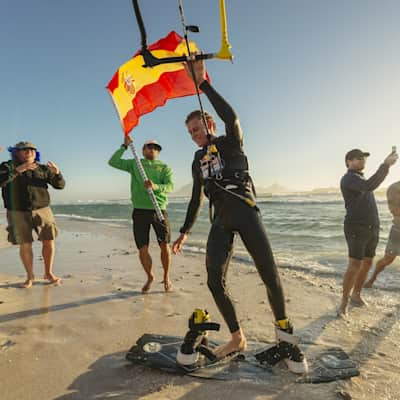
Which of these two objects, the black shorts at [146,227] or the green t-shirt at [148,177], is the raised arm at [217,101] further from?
the black shorts at [146,227]

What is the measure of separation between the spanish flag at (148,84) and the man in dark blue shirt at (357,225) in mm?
2937

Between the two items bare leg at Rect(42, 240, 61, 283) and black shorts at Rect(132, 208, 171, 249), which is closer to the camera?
black shorts at Rect(132, 208, 171, 249)

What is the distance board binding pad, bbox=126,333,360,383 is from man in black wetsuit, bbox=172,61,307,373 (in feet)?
0.40

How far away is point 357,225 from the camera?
4543 millimetres

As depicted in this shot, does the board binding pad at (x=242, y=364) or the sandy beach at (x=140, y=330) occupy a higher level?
the board binding pad at (x=242, y=364)

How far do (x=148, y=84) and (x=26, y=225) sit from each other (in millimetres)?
3527

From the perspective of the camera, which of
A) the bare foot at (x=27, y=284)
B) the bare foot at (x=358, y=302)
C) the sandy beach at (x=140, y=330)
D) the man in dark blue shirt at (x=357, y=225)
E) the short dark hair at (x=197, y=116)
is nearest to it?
the sandy beach at (x=140, y=330)

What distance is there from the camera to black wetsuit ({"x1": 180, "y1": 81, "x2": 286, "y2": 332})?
2.91m

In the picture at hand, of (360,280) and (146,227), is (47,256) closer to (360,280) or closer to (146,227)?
(146,227)

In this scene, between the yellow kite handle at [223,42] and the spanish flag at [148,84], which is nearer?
the yellow kite handle at [223,42]

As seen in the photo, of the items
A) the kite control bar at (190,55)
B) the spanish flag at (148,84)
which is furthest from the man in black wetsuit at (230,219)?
the spanish flag at (148,84)

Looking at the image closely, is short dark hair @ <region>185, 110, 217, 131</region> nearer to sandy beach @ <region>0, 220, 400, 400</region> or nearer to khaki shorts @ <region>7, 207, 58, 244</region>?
sandy beach @ <region>0, 220, 400, 400</region>

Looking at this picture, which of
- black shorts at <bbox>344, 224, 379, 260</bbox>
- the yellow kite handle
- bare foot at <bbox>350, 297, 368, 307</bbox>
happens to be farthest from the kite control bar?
bare foot at <bbox>350, 297, 368, 307</bbox>

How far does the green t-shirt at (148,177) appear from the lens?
544 centimetres
